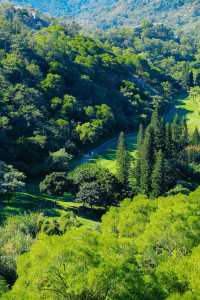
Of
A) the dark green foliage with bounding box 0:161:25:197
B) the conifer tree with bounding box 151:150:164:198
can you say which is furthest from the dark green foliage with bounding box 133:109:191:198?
the dark green foliage with bounding box 0:161:25:197

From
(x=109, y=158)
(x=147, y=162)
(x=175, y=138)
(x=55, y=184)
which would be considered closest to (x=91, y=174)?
(x=55, y=184)

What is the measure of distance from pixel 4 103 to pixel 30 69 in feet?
63.0

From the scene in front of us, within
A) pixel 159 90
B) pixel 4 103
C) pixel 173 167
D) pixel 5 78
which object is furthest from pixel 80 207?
pixel 159 90

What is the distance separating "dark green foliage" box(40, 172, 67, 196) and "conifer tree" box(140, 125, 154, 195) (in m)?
12.9

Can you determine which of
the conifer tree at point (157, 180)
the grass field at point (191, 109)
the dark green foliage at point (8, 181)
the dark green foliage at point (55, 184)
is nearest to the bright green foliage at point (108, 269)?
the dark green foliage at point (8, 181)

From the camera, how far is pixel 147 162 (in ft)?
249

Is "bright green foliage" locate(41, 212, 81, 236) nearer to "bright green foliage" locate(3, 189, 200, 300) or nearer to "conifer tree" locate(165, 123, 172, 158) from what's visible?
"bright green foliage" locate(3, 189, 200, 300)

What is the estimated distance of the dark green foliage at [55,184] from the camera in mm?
67125

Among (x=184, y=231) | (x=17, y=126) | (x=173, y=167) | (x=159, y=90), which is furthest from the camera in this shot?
(x=159, y=90)

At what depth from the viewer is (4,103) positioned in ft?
296

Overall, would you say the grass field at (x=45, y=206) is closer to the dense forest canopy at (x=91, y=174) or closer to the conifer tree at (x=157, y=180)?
Answer: the dense forest canopy at (x=91, y=174)

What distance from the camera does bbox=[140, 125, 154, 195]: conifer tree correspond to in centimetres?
7338

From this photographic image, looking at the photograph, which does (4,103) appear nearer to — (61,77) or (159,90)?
(61,77)

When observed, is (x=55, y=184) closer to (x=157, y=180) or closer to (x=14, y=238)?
(x=157, y=180)
